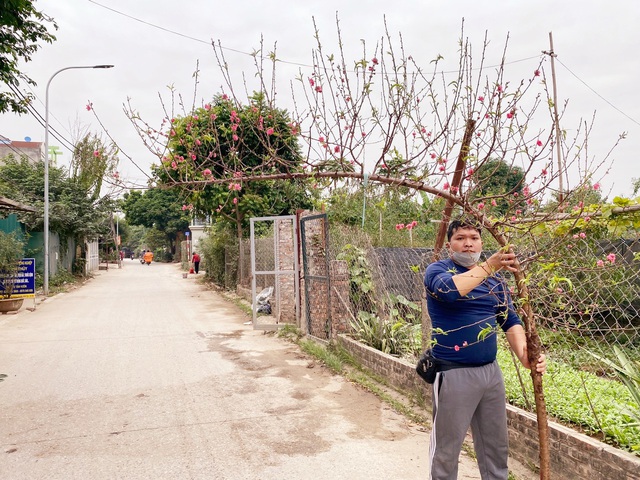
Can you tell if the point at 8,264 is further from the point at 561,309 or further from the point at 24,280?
the point at 561,309

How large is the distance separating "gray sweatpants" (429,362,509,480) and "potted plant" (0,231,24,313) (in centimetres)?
1361

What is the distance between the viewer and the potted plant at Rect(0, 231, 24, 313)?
543 inches

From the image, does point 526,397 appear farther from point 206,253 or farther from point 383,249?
point 206,253

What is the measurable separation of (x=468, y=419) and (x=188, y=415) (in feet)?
10.9

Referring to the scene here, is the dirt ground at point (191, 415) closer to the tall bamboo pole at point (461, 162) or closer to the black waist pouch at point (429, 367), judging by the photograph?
the black waist pouch at point (429, 367)

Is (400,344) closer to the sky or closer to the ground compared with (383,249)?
closer to the ground

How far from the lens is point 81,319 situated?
42.4ft

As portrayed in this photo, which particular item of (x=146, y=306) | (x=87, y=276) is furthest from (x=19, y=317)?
(x=87, y=276)

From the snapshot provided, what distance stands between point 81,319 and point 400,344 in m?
8.97

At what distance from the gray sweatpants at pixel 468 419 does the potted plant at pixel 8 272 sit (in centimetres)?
1361

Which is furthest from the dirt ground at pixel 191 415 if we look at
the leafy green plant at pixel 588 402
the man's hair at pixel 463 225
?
the man's hair at pixel 463 225

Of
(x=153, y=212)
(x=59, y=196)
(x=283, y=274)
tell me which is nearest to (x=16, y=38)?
(x=283, y=274)

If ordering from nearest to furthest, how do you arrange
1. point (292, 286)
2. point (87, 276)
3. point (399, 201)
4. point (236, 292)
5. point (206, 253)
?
point (399, 201)
point (292, 286)
point (236, 292)
point (206, 253)
point (87, 276)

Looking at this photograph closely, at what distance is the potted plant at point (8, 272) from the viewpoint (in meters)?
13.8
